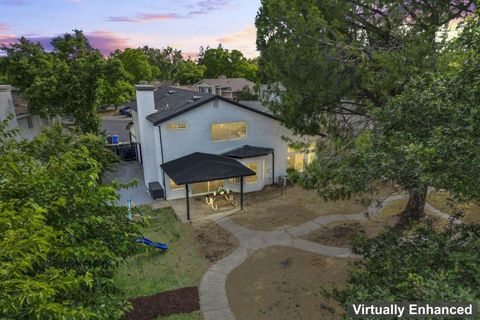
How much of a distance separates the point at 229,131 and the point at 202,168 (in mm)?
3877

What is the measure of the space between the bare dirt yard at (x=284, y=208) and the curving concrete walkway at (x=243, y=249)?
1.78ft

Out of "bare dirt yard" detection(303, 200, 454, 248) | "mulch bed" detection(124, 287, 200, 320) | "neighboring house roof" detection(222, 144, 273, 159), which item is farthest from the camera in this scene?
"neighboring house roof" detection(222, 144, 273, 159)

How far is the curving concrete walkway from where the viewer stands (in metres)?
10.6

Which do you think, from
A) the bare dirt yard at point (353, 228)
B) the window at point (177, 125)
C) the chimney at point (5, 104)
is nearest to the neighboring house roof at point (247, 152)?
the window at point (177, 125)

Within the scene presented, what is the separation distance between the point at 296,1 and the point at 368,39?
3.71 meters

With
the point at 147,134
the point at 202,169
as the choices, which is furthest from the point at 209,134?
the point at 147,134

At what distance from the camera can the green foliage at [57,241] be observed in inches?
134

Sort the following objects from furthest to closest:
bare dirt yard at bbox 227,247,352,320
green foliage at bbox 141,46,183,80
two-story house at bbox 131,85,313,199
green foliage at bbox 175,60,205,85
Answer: green foliage at bbox 141,46,183,80
green foliage at bbox 175,60,205,85
two-story house at bbox 131,85,313,199
bare dirt yard at bbox 227,247,352,320

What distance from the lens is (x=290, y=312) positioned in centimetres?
1013

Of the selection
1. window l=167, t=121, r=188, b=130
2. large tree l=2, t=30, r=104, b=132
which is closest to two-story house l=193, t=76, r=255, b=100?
large tree l=2, t=30, r=104, b=132

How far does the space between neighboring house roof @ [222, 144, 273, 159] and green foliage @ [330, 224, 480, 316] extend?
13.5 meters

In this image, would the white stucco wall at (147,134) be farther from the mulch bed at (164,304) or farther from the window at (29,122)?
the window at (29,122)

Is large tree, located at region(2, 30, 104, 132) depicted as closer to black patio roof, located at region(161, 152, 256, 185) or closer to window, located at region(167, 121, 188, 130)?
window, located at region(167, 121, 188, 130)

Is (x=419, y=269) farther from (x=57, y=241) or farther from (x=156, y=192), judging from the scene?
(x=156, y=192)
